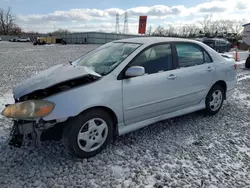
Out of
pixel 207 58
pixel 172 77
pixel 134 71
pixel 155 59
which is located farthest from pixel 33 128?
pixel 207 58

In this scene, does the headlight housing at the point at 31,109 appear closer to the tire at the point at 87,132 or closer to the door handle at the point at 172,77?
the tire at the point at 87,132

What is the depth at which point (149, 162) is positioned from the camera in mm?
2861

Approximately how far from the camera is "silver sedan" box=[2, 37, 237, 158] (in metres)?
2.62

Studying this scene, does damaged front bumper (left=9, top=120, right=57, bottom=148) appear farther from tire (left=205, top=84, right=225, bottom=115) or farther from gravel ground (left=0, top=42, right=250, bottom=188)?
tire (left=205, top=84, right=225, bottom=115)

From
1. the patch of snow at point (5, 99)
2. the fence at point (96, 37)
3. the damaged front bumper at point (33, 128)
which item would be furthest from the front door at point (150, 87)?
the fence at point (96, 37)

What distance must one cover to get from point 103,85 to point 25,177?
1.40 m

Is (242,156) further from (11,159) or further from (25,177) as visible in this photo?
(11,159)

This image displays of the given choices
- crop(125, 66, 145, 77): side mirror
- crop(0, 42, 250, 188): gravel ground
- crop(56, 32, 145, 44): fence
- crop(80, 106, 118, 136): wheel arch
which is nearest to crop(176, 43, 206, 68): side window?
crop(125, 66, 145, 77): side mirror

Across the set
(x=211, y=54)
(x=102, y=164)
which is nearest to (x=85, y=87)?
(x=102, y=164)

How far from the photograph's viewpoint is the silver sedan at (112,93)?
2.62 metres

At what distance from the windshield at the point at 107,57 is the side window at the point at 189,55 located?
814 mm

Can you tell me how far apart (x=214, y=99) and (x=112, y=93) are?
7.93ft

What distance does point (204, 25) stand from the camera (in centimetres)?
6091

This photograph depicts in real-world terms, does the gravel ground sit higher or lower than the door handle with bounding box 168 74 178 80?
lower
